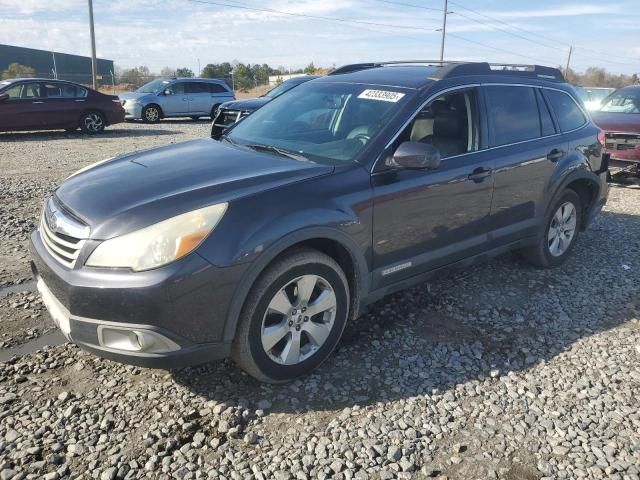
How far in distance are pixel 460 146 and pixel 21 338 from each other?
3391 mm

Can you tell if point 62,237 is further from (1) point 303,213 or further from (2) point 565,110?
Answer: (2) point 565,110

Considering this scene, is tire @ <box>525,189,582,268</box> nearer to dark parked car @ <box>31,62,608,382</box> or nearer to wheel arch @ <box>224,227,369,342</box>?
dark parked car @ <box>31,62,608,382</box>

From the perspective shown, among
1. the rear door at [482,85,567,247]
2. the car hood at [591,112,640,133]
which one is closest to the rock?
the rear door at [482,85,567,247]

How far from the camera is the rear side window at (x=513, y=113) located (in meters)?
4.17

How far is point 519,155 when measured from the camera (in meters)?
4.29

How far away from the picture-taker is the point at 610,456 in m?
2.66

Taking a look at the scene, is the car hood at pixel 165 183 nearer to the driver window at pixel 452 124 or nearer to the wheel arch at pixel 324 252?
the wheel arch at pixel 324 252

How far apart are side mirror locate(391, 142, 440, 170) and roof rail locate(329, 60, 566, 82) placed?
82cm

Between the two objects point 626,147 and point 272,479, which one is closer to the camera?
point 272,479

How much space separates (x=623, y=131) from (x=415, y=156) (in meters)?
7.46

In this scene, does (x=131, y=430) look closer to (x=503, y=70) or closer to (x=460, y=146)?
(x=460, y=146)

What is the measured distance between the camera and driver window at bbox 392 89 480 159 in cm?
380

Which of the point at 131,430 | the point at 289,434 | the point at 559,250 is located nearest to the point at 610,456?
the point at 289,434

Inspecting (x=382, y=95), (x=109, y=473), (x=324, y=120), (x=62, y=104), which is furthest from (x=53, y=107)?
(x=109, y=473)
